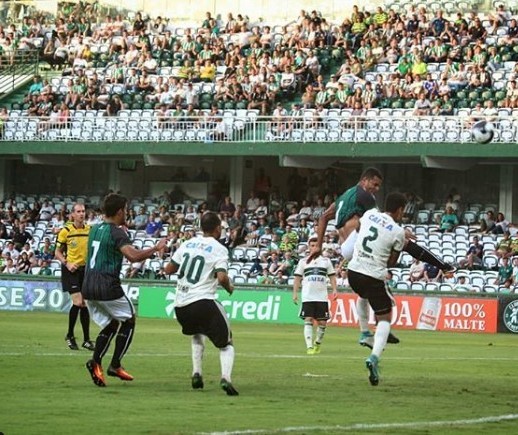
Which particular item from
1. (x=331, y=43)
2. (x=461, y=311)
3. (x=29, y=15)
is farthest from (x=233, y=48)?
(x=461, y=311)

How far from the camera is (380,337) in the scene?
1523 centimetres

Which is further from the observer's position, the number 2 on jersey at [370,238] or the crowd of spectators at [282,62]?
the crowd of spectators at [282,62]

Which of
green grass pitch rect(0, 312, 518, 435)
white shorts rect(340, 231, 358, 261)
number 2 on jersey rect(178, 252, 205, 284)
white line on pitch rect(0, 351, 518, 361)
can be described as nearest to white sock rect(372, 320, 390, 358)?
green grass pitch rect(0, 312, 518, 435)

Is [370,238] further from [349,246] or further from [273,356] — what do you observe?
[273,356]

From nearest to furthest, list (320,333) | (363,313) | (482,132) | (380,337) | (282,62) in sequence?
(380,337)
(363,313)
(320,333)
(482,132)
(282,62)

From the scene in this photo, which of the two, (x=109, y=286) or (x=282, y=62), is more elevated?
(x=282, y=62)

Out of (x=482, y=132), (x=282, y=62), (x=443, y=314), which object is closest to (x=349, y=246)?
(x=443, y=314)

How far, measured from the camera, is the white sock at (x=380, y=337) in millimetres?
15148

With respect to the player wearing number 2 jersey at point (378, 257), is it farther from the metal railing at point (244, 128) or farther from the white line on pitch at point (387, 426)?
the metal railing at point (244, 128)

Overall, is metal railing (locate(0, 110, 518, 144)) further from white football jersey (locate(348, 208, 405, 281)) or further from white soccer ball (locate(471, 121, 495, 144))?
white football jersey (locate(348, 208, 405, 281))

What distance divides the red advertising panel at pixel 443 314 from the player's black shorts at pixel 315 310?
974 cm

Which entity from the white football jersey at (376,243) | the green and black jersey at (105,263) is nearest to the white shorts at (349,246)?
the white football jersey at (376,243)

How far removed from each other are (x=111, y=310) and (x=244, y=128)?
28.2m

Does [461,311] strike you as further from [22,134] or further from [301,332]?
[22,134]
